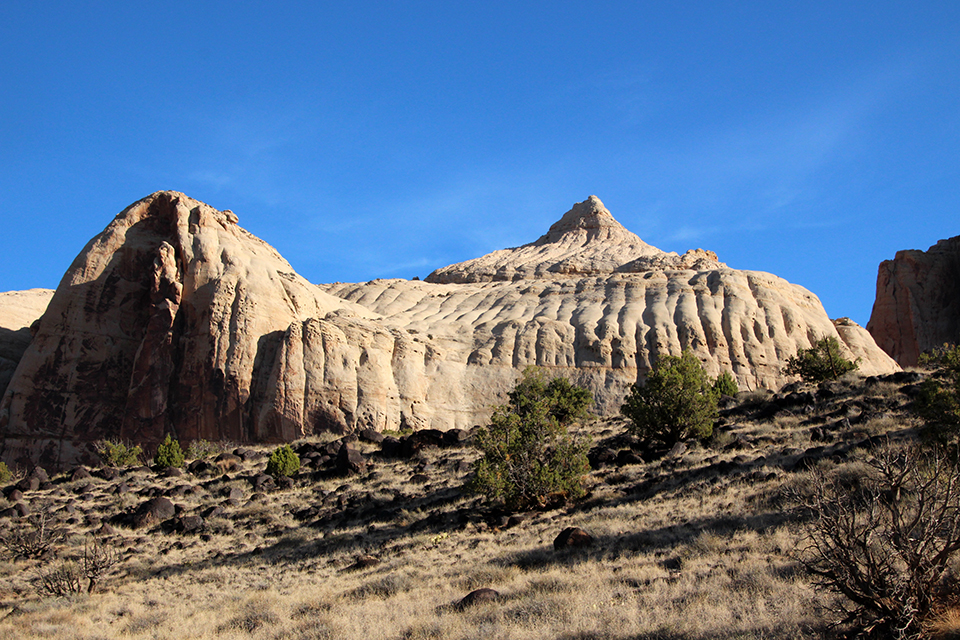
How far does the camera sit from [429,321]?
54.6m

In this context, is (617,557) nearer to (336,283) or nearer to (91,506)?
(91,506)

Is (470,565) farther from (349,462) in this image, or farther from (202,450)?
(202,450)

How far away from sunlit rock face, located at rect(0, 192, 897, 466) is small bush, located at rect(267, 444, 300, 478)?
30.0ft

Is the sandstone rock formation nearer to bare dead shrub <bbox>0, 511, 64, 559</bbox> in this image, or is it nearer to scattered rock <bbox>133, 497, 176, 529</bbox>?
bare dead shrub <bbox>0, 511, 64, 559</bbox>

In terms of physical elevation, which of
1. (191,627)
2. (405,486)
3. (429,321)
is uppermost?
(429,321)

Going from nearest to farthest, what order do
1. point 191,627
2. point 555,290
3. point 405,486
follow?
point 191,627
point 405,486
point 555,290

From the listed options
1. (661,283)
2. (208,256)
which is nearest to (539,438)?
(208,256)

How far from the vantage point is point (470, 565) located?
15734 mm

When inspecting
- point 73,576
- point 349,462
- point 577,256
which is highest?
point 577,256

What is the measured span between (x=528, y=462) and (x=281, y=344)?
74.7ft

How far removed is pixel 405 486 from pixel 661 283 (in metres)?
36.7

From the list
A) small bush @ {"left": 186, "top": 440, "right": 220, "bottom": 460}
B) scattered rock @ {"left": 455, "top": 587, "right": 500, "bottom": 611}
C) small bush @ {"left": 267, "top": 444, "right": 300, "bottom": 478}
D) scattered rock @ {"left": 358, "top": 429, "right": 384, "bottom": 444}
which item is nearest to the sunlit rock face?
small bush @ {"left": 186, "top": 440, "right": 220, "bottom": 460}

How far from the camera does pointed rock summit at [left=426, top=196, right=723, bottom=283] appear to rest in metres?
82.8

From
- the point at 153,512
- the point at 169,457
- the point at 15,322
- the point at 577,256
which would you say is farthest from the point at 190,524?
the point at 577,256
